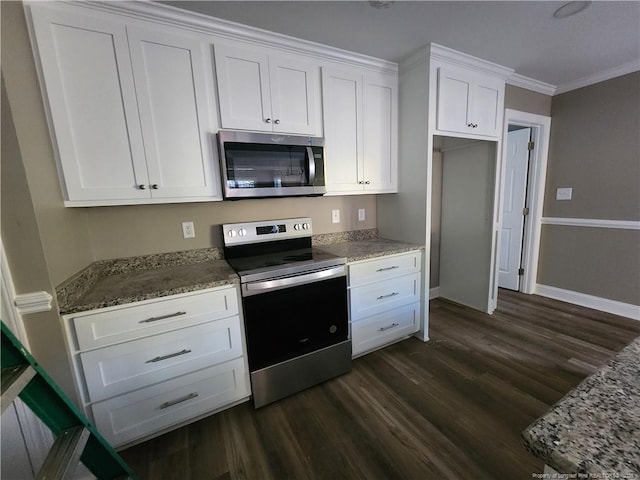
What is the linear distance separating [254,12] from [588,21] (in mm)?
2217

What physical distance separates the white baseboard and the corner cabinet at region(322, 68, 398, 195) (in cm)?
258

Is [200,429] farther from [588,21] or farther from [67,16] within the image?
[588,21]

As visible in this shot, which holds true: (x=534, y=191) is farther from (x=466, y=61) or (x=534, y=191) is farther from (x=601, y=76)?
(x=466, y=61)

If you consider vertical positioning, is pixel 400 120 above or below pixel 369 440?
above

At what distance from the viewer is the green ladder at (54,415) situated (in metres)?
0.85

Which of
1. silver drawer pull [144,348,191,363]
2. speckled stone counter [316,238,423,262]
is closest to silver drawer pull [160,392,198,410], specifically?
silver drawer pull [144,348,191,363]

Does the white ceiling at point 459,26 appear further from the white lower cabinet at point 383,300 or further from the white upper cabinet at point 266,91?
the white lower cabinet at point 383,300

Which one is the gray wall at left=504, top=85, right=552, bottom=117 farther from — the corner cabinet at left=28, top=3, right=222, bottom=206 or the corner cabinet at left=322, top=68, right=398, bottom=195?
the corner cabinet at left=28, top=3, right=222, bottom=206

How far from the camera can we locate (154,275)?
5.74 ft

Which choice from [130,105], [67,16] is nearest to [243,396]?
[130,105]

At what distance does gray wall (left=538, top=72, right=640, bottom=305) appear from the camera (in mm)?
2643

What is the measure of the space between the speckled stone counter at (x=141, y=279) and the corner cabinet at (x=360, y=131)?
43.6 inches

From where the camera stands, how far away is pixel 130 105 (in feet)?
5.06

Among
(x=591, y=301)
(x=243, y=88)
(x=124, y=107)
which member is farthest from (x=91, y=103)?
(x=591, y=301)
